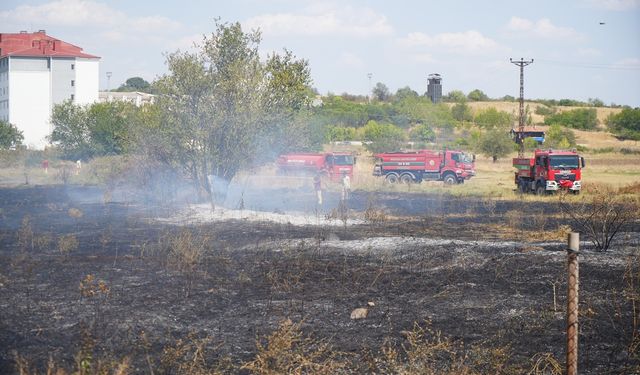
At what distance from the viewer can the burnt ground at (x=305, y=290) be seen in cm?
1009

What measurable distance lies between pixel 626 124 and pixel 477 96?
166 feet

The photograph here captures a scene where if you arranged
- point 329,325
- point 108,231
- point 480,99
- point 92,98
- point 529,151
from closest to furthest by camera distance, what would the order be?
point 329,325
point 108,231
point 529,151
point 92,98
point 480,99

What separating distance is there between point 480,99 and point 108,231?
145612mm

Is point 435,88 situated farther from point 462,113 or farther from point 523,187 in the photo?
point 523,187

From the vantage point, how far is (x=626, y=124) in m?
113

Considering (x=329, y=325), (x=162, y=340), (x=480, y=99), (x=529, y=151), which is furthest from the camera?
(x=480, y=99)

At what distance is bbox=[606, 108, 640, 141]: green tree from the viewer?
4336 inches

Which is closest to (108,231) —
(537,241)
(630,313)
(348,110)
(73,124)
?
(537,241)

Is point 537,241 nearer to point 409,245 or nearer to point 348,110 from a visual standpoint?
point 409,245

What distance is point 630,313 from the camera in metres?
11.8

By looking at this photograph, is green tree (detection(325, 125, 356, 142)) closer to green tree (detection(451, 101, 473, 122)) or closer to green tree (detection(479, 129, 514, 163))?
green tree (detection(479, 129, 514, 163))

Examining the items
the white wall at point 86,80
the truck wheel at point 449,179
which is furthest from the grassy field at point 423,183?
the white wall at point 86,80

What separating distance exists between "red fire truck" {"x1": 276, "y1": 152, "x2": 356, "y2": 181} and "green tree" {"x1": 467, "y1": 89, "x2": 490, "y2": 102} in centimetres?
11439

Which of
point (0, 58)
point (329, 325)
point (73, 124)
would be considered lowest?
point (329, 325)
